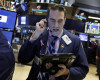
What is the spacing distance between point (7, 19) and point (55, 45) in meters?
1.40

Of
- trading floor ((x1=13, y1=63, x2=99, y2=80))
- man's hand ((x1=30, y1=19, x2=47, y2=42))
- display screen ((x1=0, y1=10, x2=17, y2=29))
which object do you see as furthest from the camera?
trading floor ((x1=13, y1=63, x2=99, y2=80))

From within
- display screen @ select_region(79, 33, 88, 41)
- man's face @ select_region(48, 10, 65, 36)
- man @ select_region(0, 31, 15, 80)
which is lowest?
display screen @ select_region(79, 33, 88, 41)

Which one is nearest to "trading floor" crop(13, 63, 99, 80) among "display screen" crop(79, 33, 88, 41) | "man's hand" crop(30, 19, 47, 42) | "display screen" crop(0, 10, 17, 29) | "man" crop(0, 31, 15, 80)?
"display screen" crop(0, 10, 17, 29)

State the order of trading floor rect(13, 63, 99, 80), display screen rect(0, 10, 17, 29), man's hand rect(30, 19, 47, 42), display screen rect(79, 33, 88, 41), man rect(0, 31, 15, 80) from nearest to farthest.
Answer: man rect(0, 31, 15, 80) → man's hand rect(30, 19, 47, 42) → display screen rect(0, 10, 17, 29) → trading floor rect(13, 63, 99, 80) → display screen rect(79, 33, 88, 41)

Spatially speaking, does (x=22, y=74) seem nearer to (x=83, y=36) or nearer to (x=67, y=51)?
(x=67, y=51)

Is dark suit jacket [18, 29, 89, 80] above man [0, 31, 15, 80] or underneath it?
underneath

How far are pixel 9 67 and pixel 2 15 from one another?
201cm

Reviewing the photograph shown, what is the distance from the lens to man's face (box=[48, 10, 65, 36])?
1.56m

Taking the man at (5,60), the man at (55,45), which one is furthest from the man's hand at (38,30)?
the man at (5,60)

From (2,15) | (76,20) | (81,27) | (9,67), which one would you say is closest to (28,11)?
(76,20)

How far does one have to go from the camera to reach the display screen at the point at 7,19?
2.59 m

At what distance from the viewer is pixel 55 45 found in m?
1.59

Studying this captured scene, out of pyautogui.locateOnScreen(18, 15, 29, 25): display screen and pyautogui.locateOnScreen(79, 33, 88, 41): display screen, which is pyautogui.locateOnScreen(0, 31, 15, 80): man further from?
pyautogui.locateOnScreen(79, 33, 88, 41): display screen

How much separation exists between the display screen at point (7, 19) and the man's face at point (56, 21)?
1.27 meters
